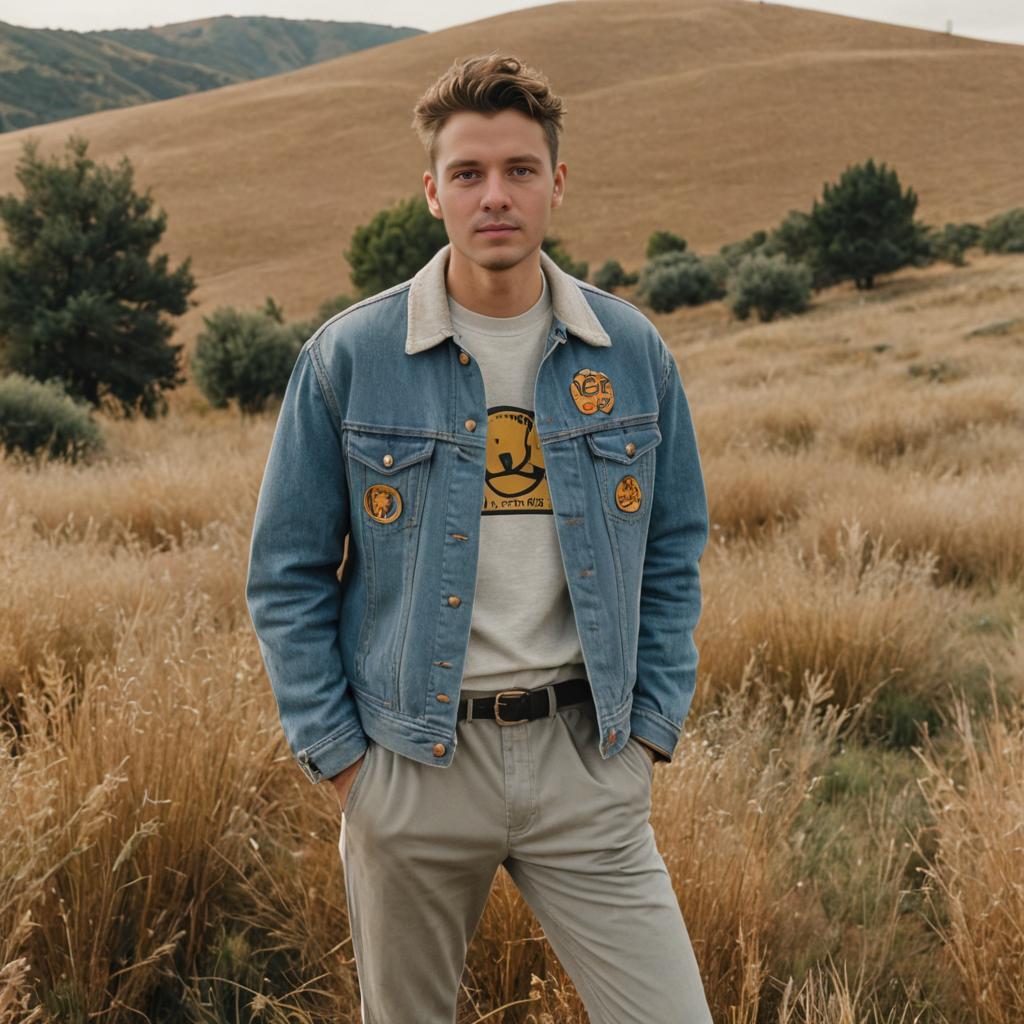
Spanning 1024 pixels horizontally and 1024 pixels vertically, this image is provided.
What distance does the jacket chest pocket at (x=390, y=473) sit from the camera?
1.76 metres

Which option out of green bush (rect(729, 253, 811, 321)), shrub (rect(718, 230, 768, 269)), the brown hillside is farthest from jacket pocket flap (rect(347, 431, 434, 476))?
shrub (rect(718, 230, 768, 269))

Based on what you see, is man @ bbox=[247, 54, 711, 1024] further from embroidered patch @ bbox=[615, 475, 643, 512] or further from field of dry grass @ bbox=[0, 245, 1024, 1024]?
field of dry grass @ bbox=[0, 245, 1024, 1024]

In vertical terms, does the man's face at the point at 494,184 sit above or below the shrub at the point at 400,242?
above

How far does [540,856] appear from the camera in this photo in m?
1.74

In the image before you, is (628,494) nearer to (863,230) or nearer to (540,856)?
(540,856)

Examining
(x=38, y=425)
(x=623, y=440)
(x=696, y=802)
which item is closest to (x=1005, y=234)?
(x=38, y=425)

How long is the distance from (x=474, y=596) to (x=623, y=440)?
1.33ft

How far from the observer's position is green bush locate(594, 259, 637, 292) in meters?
38.4

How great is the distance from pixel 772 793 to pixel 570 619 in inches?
57.4

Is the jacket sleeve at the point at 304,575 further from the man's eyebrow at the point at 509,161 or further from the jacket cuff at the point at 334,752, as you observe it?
the man's eyebrow at the point at 509,161

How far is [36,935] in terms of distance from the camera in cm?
235

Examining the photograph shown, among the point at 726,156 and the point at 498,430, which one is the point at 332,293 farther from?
the point at 498,430

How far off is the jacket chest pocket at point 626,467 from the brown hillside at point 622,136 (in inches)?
1376

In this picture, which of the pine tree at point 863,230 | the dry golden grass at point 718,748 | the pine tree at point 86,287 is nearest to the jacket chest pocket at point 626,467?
the dry golden grass at point 718,748
